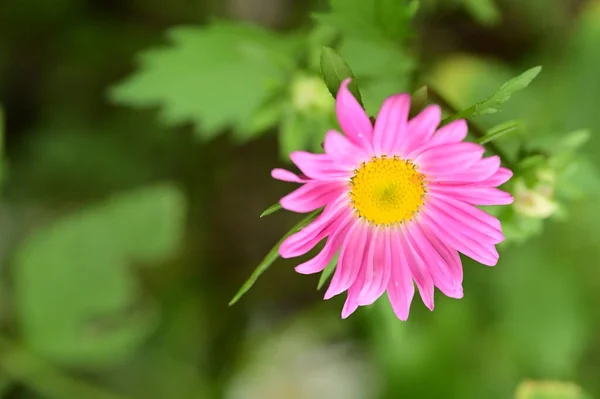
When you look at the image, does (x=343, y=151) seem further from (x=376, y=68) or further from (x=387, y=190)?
(x=376, y=68)

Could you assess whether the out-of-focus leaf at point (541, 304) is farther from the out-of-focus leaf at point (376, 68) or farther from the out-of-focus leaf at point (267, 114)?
the out-of-focus leaf at point (267, 114)

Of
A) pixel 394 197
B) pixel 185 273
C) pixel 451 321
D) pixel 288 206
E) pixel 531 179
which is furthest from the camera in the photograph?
pixel 185 273

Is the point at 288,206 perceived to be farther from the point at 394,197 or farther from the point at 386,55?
the point at 386,55

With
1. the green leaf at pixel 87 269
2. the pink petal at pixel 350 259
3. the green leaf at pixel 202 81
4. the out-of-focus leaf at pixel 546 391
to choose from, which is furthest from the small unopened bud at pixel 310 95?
the out-of-focus leaf at pixel 546 391

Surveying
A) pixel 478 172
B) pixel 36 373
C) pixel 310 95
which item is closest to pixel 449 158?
pixel 478 172

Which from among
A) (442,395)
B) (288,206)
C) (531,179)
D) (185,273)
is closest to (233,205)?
(185,273)

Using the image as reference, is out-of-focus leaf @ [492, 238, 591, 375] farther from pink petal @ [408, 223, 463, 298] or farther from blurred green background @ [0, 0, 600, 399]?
pink petal @ [408, 223, 463, 298]
